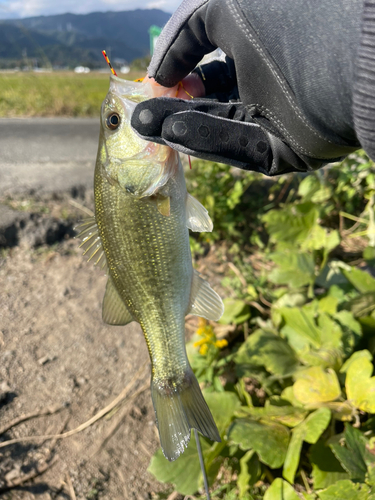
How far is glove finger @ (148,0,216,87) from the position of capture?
1.38 meters

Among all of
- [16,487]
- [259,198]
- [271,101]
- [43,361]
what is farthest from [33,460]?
[259,198]

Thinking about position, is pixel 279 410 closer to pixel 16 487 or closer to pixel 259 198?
pixel 16 487

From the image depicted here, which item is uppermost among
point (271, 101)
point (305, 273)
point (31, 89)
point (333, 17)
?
point (333, 17)

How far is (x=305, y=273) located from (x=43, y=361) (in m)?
2.08

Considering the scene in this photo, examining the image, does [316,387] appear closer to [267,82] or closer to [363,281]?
[363,281]

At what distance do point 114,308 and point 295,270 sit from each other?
4.72 ft

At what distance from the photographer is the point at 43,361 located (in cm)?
275

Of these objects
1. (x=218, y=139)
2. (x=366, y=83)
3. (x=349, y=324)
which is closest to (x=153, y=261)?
(x=218, y=139)

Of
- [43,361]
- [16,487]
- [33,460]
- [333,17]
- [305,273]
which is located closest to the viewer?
[333,17]

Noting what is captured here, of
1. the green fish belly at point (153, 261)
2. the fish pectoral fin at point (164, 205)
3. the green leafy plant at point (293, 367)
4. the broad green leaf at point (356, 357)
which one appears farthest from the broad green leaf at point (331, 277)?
the fish pectoral fin at point (164, 205)

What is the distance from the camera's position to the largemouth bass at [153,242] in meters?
1.45

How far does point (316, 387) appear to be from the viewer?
1850 mm

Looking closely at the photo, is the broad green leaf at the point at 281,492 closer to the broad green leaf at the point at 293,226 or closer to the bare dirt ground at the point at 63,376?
the bare dirt ground at the point at 63,376

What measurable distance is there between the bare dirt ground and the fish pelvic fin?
966 millimetres
